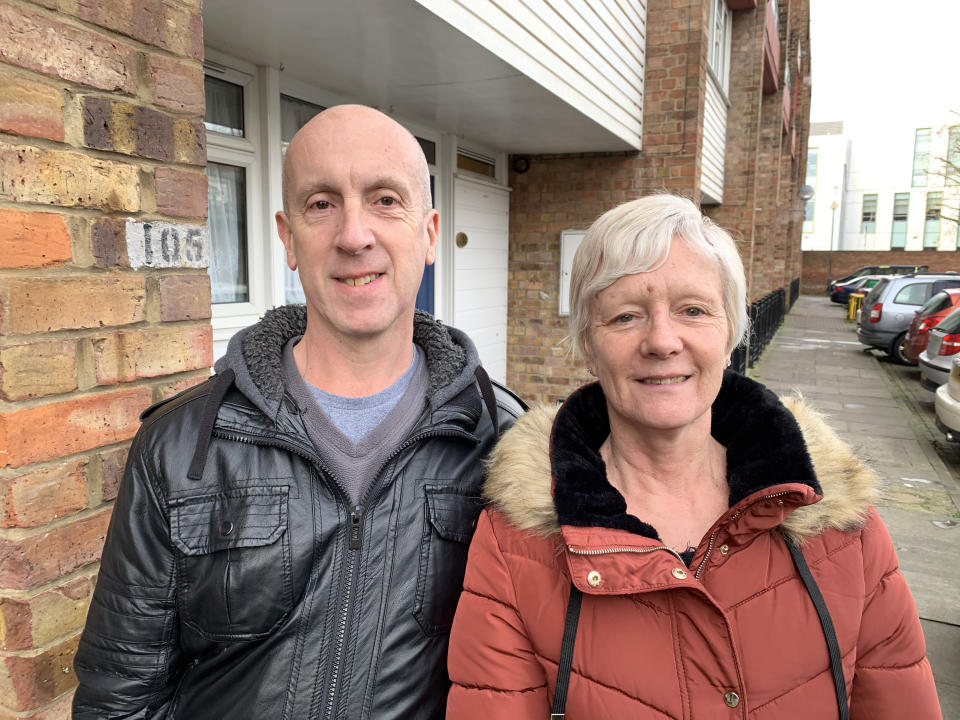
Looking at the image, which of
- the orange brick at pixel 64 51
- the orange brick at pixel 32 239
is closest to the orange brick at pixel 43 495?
the orange brick at pixel 32 239

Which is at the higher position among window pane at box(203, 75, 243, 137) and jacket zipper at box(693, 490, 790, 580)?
window pane at box(203, 75, 243, 137)

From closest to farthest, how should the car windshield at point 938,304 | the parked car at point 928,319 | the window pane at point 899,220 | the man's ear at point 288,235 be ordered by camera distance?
the man's ear at point 288,235
the parked car at point 928,319
the car windshield at point 938,304
the window pane at point 899,220

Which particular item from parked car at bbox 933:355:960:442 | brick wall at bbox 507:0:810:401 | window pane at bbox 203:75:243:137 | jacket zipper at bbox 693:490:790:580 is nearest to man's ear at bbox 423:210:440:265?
jacket zipper at bbox 693:490:790:580

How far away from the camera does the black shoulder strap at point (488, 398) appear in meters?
1.88

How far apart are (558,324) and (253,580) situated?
722 cm

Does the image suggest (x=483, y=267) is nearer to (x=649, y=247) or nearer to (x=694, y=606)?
(x=649, y=247)

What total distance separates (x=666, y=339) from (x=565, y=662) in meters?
0.73

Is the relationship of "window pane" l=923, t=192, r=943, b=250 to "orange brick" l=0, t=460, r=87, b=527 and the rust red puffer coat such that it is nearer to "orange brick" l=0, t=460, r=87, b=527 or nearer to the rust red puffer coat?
the rust red puffer coat

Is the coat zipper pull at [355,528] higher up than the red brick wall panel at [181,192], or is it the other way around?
the red brick wall panel at [181,192]

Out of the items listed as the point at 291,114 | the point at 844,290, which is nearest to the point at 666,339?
the point at 291,114

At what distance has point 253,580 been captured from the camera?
1460mm

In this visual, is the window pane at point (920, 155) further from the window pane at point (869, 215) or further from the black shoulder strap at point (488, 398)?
the black shoulder strap at point (488, 398)

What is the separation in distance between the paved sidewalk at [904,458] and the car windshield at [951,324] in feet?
4.19

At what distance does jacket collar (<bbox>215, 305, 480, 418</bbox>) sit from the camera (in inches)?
61.8
